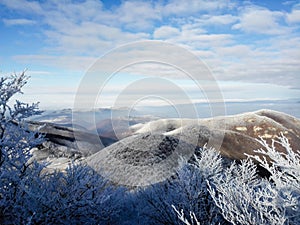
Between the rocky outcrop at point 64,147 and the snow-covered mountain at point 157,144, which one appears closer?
the snow-covered mountain at point 157,144

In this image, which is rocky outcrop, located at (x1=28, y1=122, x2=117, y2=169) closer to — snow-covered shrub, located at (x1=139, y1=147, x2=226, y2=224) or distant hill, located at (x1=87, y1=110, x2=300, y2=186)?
distant hill, located at (x1=87, y1=110, x2=300, y2=186)

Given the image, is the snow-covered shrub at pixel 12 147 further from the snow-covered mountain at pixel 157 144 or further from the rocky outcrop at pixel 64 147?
the rocky outcrop at pixel 64 147

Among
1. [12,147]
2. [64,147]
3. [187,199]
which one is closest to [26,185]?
[12,147]

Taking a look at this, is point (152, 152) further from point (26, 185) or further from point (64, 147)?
point (26, 185)

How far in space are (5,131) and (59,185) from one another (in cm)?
156

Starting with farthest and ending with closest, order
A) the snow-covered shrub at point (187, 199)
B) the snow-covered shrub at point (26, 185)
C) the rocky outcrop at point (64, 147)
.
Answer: the rocky outcrop at point (64, 147) → the snow-covered shrub at point (187, 199) → the snow-covered shrub at point (26, 185)

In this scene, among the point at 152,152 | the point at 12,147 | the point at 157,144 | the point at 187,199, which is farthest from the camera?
the point at 157,144

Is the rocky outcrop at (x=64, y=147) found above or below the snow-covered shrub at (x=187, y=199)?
below

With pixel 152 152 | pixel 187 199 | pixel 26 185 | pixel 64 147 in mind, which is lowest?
pixel 64 147

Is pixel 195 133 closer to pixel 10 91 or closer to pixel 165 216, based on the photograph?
pixel 165 216

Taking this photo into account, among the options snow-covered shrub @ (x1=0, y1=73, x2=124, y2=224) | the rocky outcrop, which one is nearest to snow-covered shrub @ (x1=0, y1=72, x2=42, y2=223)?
snow-covered shrub @ (x1=0, y1=73, x2=124, y2=224)

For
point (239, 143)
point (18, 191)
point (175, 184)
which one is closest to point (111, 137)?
point (239, 143)

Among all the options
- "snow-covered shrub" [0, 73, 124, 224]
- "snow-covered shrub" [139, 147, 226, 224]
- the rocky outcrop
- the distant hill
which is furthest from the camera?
the rocky outcrop

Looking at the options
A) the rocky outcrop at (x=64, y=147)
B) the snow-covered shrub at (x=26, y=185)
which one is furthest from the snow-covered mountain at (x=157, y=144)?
the snow-covered shrub at (x=26, y=185)
